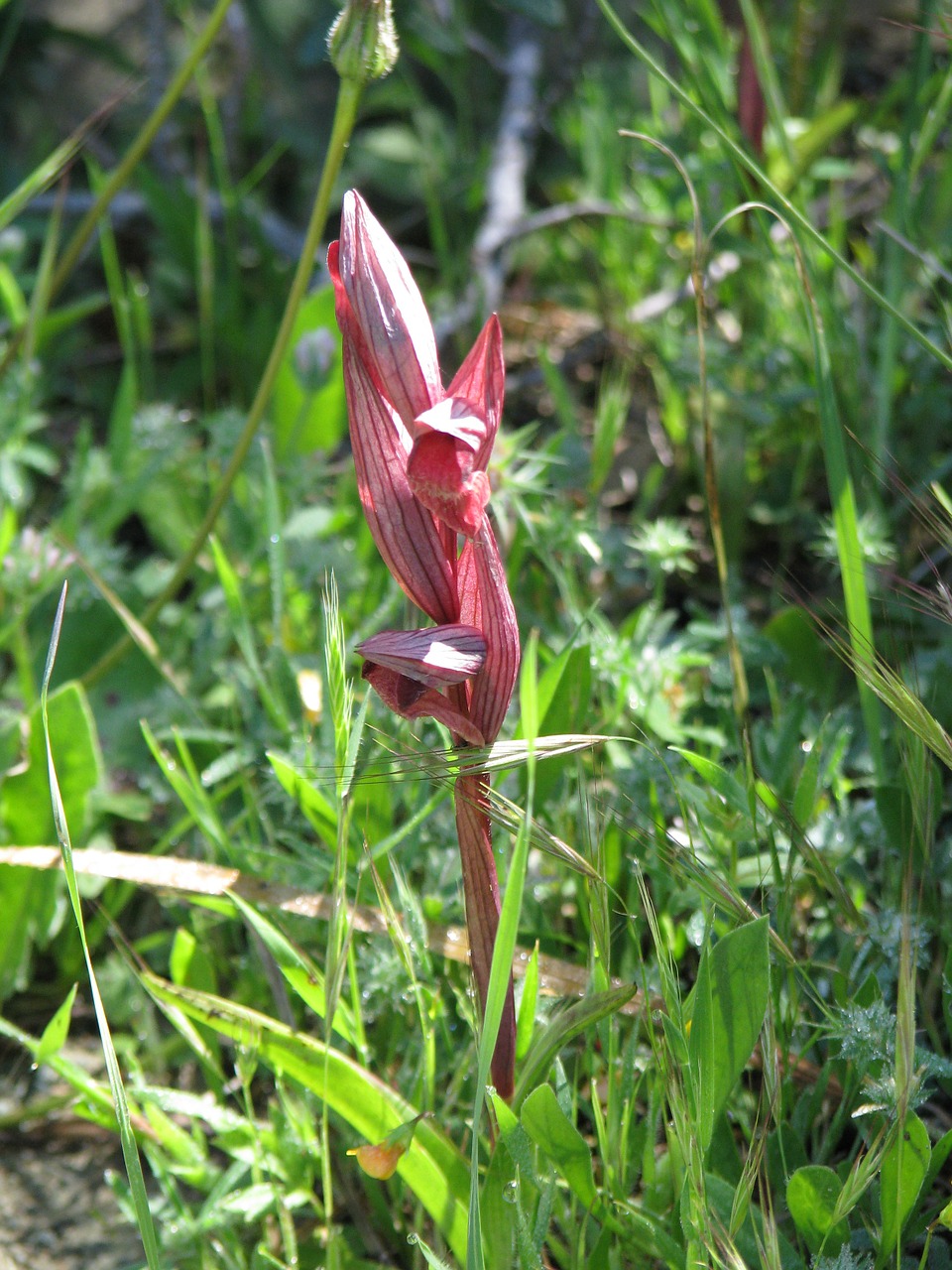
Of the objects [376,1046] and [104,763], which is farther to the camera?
[104,763]

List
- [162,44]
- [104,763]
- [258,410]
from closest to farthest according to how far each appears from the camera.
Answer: [258,410], [104,763], [162,44]

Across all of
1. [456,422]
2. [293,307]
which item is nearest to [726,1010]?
[456,422]

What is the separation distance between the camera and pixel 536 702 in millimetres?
706

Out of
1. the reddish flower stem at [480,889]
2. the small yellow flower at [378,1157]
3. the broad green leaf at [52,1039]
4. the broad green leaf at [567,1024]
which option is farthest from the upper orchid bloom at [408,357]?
the broad green leaf at [52,1039]

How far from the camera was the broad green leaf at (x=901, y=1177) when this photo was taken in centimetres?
77

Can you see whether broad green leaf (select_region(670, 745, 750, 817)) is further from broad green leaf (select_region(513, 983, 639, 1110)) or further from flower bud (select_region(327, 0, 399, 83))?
flower bud (select_region(327, 0, 399, 83))

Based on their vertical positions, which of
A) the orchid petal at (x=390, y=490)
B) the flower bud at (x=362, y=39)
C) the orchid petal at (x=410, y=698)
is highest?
the flower bud at (x=362, y=39)

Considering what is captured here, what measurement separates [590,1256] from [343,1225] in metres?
0.28

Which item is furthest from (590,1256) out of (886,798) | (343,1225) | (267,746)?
(267,746)

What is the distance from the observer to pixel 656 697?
1233 millimetres

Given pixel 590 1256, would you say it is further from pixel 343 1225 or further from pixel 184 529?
pixel 184 529

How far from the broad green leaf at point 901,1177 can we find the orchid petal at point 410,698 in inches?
15.7

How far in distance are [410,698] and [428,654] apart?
45 millimetres

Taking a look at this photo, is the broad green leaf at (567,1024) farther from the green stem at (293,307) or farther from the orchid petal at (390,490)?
the green stem at (293,307)
